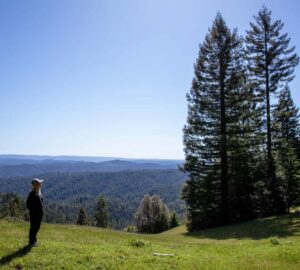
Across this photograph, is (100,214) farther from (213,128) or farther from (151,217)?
(213,128)

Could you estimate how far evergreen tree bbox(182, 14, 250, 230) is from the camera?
30.6m

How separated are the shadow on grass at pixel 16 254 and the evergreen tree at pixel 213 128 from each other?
21149mm

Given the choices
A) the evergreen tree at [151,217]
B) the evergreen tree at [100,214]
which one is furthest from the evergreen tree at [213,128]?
the evergreen tree at [100,214]

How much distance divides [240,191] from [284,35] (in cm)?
1502

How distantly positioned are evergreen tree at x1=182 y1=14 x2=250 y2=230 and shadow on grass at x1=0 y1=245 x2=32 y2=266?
833 inches

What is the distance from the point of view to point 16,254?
34.7 ft

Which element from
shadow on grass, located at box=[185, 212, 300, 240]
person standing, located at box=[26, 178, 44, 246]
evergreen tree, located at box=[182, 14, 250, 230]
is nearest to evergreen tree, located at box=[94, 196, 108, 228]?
evergreen tree, located at box=[182, 14, 250, 230]

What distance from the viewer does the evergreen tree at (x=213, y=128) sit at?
1204 inches

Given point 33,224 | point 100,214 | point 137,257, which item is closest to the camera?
point 137,257

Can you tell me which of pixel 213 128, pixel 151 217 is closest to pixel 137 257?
pixel 213 128

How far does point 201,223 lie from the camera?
100ft

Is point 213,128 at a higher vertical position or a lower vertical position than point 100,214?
higher

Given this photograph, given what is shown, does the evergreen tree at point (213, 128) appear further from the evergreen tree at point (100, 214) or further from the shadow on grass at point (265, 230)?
the evergreen tree at point (100, 214)

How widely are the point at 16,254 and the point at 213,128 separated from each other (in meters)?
23.3
